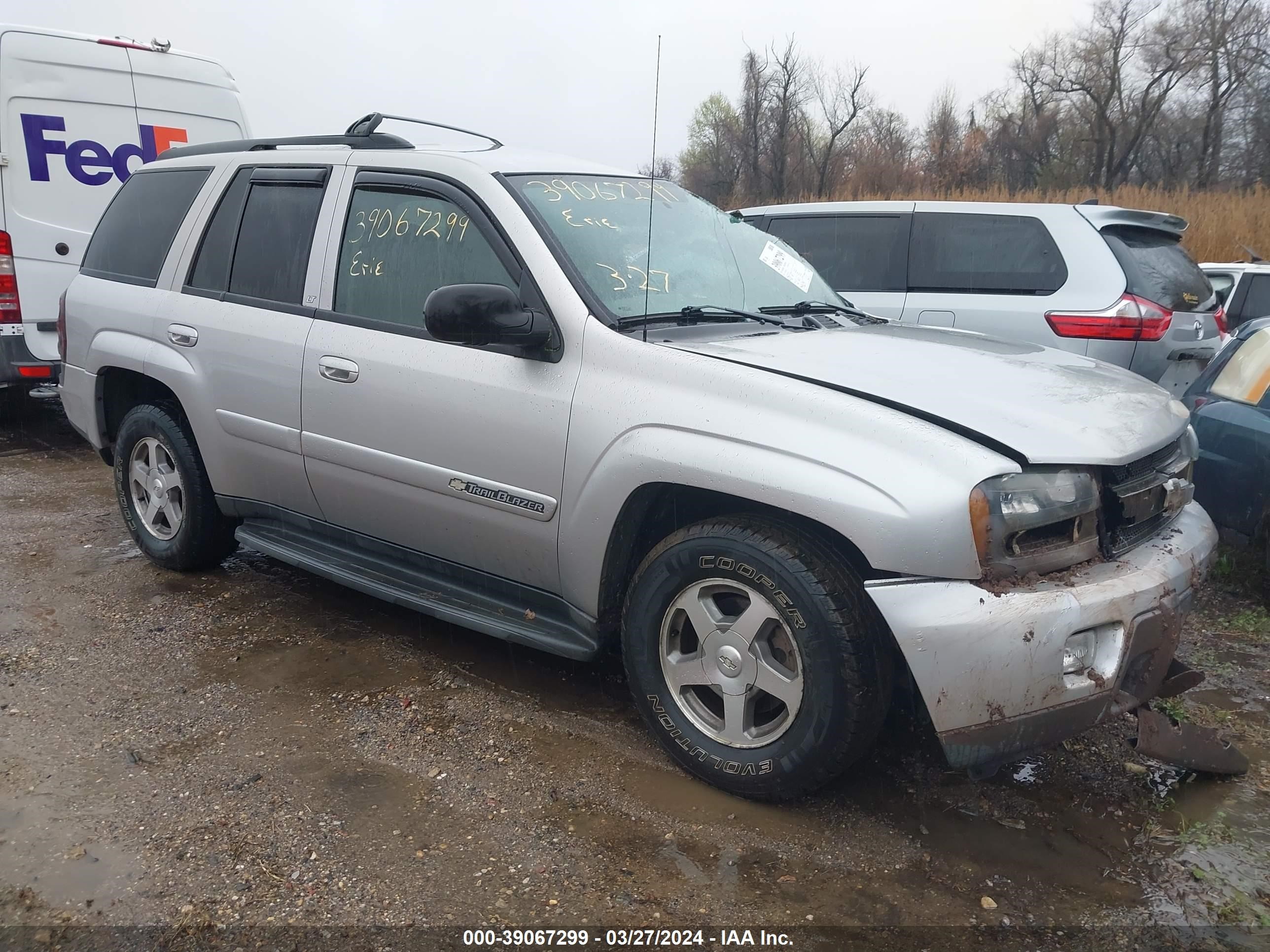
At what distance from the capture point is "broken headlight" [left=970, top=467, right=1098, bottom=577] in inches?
92.8

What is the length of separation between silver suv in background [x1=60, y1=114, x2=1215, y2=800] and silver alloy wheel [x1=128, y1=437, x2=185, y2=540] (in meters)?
0.04

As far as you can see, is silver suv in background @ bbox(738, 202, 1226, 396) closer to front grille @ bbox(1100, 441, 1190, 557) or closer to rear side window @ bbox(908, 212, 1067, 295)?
rear side window @ bbox(908, 212, 1067, 295)

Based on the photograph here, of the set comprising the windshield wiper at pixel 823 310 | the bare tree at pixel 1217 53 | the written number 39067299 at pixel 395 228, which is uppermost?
the bare tree at pixel 1217 53

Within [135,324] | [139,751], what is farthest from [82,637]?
[135,324]

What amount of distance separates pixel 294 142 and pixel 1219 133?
34.4m

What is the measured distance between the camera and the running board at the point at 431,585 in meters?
3.11

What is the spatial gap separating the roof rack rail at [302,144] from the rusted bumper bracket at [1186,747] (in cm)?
324

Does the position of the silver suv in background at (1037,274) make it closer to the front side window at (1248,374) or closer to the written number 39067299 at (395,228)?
the front side window at (1248,374)

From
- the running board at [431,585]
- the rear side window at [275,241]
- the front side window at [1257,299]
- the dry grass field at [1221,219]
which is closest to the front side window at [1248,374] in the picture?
the running board at [431,585]

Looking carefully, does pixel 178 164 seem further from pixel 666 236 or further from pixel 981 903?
pixel 981 903

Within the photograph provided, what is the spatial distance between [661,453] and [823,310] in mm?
1318

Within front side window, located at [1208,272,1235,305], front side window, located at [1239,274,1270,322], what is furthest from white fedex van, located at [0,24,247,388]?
front side window, located at [1239,274,1270,322]

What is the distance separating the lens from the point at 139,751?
3029mm

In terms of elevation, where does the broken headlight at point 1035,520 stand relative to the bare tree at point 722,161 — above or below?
below
